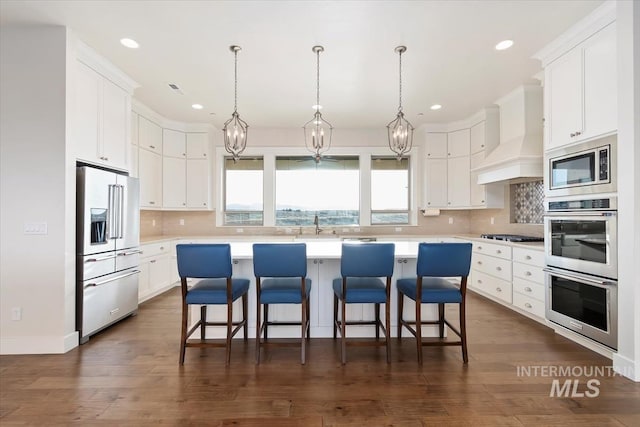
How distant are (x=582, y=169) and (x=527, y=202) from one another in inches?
71.8

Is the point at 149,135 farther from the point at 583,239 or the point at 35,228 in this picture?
the point at 583,239

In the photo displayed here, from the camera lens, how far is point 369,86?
380 cm

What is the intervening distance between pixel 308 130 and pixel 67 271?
167 inches

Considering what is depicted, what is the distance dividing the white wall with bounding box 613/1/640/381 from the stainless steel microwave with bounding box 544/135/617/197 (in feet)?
0.39

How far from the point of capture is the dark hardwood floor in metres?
1.79

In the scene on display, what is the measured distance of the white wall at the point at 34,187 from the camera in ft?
8.50

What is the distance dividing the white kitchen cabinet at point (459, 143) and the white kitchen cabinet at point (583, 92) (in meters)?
2.07

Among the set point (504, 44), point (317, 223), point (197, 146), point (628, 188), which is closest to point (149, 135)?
point (197, 146)

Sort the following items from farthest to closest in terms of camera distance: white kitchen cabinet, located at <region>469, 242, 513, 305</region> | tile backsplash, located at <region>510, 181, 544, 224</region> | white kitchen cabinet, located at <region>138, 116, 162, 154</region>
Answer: white kitchen cabinet, located at <region>138, 116, 162, 154</region> → tile backsplash, located at <region>510, 181, 544, 224</region> → white kitchen cabinet, located at <region>469, 242, 513, 305</region>

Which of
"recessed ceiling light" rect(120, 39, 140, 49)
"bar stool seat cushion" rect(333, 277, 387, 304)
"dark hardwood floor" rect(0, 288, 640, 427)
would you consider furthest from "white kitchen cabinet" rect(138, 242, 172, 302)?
"bar stool seat cushion" rect(333, 277, 387, 304)

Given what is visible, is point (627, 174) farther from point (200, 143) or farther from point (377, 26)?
point (200, 143)

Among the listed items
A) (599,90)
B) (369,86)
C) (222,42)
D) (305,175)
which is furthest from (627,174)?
(305,175)

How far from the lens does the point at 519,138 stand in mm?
3797

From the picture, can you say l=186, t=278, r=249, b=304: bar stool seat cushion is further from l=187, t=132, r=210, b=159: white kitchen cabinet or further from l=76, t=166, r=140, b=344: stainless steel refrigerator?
l=187, t=132, r=210, b=159: white kitchen cabinet
